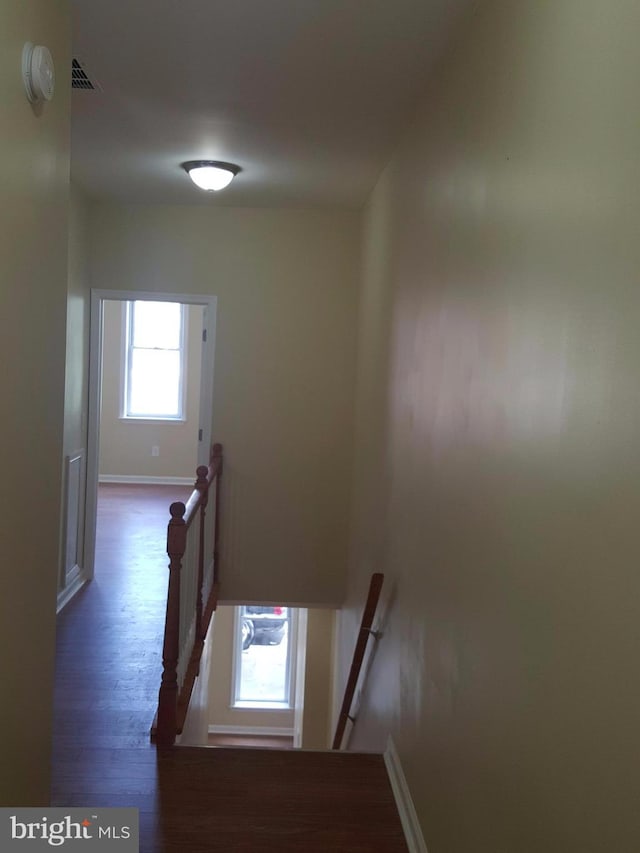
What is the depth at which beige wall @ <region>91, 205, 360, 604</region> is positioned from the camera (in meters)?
5.70

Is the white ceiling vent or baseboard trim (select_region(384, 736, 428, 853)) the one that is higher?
the white ceiling vent

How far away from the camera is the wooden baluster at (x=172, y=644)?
337cm

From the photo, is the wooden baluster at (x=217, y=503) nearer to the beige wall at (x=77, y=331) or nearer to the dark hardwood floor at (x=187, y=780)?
the beige wall at (x=77, y=331)

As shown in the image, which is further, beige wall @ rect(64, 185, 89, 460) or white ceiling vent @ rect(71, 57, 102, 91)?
beige wall @ rect(64, 185, 89, 460)

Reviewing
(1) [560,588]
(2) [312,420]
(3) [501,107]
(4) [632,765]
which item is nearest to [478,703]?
(1) [560,588]

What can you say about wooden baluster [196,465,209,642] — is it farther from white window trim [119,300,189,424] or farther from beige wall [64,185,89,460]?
white window trim [119,300,189,424]

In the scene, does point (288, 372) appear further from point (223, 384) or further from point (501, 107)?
point (501, 107)

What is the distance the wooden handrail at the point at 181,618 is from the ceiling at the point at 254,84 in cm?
176

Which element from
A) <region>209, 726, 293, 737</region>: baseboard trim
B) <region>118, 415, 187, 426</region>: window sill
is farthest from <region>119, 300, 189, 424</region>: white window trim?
<region>209, 726, 293, 737</region>: baseboard trim

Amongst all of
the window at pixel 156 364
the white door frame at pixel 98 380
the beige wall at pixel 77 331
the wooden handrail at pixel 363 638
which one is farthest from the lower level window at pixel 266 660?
the wooden handrail at pixel 363 638

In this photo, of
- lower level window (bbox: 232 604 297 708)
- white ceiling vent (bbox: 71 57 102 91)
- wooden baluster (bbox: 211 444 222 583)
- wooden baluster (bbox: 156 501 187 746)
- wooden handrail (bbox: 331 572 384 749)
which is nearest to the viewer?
white ceiling vent (bbox: 71 57 102 91)

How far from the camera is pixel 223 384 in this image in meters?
5.83

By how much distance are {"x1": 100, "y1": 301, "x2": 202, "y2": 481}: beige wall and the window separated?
4.6 inches

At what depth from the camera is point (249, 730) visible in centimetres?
938
